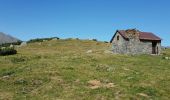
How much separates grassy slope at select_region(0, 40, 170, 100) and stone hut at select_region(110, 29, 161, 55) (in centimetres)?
1122

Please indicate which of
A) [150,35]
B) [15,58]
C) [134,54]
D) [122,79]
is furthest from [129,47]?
[122,79]

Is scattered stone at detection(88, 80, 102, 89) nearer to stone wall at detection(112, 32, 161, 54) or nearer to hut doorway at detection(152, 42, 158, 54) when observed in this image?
stone wall at detection(112, 32, 161, 54)

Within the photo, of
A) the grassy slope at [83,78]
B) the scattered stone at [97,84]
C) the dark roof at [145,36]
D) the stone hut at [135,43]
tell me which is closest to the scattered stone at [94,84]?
the scattered stone at [97,84]

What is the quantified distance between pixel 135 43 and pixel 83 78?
29.0 meters

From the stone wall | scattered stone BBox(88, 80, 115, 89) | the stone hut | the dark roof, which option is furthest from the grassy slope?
the dark roof

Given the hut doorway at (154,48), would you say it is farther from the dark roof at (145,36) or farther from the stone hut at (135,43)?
the dark roof at (145,36)

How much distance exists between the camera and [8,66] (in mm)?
52094

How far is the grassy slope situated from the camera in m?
37.0

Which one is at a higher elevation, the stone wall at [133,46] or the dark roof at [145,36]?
the dark roof at [145,36]

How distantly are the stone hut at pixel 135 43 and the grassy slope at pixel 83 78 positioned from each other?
1122 cm

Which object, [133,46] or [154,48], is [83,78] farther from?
[154,48]

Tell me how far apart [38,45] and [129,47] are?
119 feet

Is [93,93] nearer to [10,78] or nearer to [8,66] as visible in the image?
[10,78]

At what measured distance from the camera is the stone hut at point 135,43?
69.8 metres
